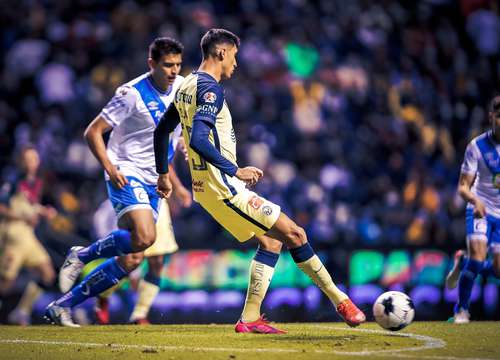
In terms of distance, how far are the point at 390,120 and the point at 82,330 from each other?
373 inches

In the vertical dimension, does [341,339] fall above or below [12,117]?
below

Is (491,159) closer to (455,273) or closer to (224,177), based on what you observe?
(455,273)

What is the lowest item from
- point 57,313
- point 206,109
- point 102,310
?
point 102,310

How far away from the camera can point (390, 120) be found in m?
17.0

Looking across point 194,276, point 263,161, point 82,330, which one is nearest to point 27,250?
point 194,276

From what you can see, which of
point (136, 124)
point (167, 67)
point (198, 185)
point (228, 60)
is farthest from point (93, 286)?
point (228, 60)

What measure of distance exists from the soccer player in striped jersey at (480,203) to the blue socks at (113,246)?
11.1 ft

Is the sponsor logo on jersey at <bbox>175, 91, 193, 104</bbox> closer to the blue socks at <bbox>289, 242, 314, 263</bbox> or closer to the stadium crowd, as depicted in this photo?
the blue socks at <bbox>289, 242, 314, 263</bbox>

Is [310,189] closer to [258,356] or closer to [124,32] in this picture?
[124,32]

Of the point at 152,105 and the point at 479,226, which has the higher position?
the point at 152,105

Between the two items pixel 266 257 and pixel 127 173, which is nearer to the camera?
pixel 266 257

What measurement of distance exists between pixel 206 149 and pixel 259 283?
4.65 feet

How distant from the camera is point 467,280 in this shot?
9.91 m

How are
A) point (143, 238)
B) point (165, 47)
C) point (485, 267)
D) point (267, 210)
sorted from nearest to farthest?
point (267, 210) → point (143, 238) → point (165, 47) → point (485, 267)
